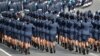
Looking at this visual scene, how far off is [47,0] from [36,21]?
30.1 ft

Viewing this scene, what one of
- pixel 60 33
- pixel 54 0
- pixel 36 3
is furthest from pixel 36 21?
pixel 54 0

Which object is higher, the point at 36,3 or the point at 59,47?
the point at 36,3

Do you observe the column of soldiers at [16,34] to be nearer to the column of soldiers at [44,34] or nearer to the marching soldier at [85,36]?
the column of soldiers at [44,34]

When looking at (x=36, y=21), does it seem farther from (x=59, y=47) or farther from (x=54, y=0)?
(x=54, y=0)

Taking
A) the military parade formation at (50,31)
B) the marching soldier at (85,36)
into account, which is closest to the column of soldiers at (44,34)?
the military parade formation at (50,31)

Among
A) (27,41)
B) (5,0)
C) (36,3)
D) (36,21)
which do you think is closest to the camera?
(27,41)

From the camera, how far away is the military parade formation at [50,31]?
1048 inches

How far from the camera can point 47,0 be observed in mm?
37125

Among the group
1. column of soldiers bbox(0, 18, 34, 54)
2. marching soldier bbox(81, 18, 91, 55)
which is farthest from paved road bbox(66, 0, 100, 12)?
marching soldier bbox(81, 18, 91, 55)

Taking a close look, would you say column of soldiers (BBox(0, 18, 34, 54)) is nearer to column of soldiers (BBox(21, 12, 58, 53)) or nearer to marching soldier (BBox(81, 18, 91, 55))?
column of soldiers (BBox(21, 12, 58, 53))

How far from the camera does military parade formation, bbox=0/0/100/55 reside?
26625mm

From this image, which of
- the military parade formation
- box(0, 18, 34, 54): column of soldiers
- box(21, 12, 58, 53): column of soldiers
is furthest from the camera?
box(21, 12, 58, 53): column of soldiers

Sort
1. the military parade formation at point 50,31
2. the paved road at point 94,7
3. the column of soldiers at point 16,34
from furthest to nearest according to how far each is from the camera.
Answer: the paved road at point 94,7, the military parade formation at point 50,31, the column of soldiers at point 16,34

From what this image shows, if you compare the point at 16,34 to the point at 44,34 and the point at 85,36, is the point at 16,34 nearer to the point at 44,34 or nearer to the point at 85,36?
the point at 44,34
